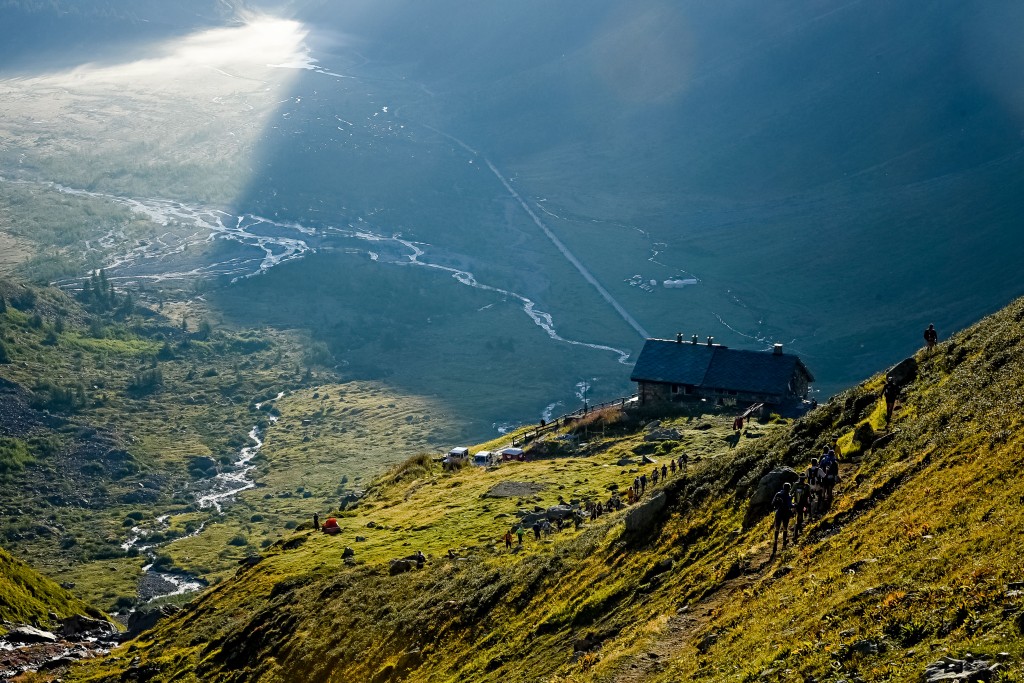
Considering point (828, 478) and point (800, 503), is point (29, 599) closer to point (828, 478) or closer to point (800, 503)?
point (800, 503)

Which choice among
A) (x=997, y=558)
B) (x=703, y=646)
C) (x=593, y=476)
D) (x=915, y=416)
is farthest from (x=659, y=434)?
(x=997, y=558)

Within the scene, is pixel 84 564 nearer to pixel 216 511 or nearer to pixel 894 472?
pixel 216 511

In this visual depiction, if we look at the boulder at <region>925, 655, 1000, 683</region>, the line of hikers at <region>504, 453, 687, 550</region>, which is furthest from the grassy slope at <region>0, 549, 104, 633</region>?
the boulder at <region>925, 655, 1000, 683</region>

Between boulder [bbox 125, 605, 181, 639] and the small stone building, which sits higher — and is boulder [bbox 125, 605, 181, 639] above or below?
below

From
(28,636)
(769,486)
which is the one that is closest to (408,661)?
(769,486)

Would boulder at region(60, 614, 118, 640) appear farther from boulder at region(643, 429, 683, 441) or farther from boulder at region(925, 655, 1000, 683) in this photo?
boulder at region(925, 655, 1000, 683)

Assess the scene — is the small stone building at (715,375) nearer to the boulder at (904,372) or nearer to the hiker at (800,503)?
the boulder at (904,372)
